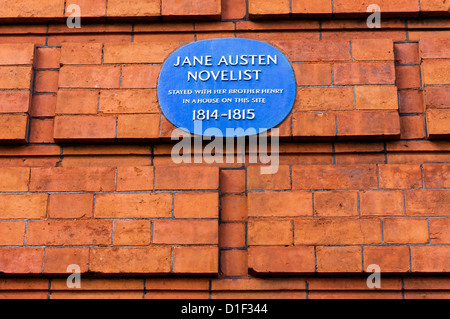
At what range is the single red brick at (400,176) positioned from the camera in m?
3.01

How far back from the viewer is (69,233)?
2984 mm

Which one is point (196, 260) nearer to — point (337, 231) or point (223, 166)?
point (223, 166)

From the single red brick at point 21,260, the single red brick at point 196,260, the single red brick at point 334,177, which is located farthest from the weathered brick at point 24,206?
the single red brick at point 334,177

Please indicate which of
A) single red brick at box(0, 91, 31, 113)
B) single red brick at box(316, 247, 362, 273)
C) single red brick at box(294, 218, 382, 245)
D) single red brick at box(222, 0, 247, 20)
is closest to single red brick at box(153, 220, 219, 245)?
single red brick at box(294, 218, 382, 245)

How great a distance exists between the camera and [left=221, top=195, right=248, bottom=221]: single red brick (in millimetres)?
3031

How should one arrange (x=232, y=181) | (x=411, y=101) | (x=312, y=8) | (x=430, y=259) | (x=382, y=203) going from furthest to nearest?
1. (x=312, y=8)
2. (x=411, y=101)
3. (x=232, y=181)
4. (x=382, y=203)
5. (x=430, y=259)

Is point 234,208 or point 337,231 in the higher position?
point 234,208

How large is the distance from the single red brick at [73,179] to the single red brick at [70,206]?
4 centimetres

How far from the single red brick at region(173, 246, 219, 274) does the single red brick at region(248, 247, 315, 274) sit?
0.60 feet

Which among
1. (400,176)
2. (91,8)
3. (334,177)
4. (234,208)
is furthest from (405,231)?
(91,8)

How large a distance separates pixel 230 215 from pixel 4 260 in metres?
1.18

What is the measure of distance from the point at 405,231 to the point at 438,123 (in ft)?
2.04

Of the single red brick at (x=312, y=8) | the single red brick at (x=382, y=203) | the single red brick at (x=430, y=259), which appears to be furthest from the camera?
the single red brick at (x=312, y=8)

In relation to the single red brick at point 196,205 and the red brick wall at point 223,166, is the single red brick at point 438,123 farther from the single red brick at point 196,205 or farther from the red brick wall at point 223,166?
the single red brick at point 196,205
